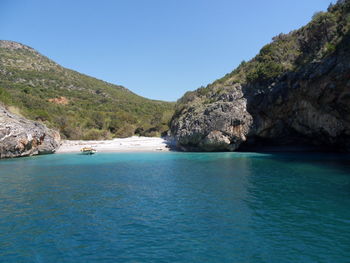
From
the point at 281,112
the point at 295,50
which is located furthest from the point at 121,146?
the point at 295,50

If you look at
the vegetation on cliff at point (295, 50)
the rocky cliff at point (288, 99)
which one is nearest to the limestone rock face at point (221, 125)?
the rocky cliff at point (288, 99)

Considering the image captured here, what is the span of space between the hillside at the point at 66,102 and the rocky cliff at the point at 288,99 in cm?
2078

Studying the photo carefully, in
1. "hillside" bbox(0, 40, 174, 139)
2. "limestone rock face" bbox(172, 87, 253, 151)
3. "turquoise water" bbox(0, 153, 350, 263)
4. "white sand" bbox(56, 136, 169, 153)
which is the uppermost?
"hillside" bbox(0, 40, 174, 139)

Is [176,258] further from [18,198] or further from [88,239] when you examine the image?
[18,198]

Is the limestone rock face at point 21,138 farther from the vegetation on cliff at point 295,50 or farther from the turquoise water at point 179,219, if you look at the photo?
the vegetation on cliff at point 295,50

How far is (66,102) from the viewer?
7769cm

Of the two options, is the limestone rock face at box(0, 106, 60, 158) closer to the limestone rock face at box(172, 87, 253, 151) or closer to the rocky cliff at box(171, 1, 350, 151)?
the rocky cliff at box(171, 1, 350, 151)

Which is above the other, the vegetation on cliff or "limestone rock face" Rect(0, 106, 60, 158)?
the vegetation on cliff

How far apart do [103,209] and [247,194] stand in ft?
24.0

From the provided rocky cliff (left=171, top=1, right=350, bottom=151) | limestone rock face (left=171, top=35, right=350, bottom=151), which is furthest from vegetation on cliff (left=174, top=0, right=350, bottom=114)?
limestone rock face (left=171, top=35, right=350, bottom=151)

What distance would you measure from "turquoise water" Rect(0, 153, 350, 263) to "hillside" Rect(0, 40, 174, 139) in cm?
3950

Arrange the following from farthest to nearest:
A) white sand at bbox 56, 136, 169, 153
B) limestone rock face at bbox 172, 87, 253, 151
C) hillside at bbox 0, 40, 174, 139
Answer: hillside at bbox 0, 40, 174, 139 → white sand at bbox 56, 136, 169, 153 → limestone rock face at bbox 172, 87, 253, 151

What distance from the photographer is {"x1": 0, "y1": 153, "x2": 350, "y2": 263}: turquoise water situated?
8320 mm

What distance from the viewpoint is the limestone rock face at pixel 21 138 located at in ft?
116
